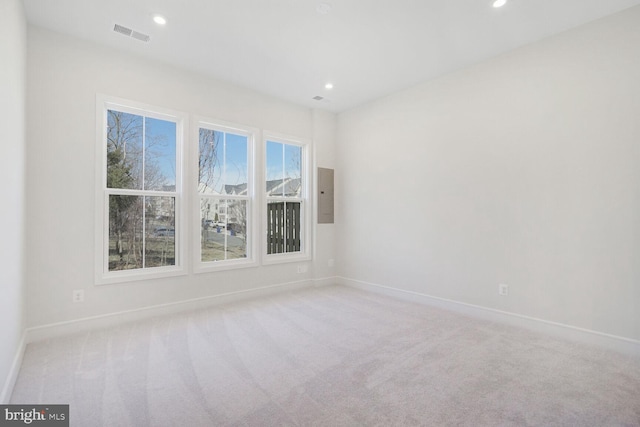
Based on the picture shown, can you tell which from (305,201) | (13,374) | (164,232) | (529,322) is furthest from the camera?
(305,201)

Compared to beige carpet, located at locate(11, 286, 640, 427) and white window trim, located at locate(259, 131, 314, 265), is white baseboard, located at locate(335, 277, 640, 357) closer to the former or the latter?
beige carpet, located at locate(11, 286, 640, 427)

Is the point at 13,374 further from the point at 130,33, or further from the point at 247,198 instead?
the point at 130,33

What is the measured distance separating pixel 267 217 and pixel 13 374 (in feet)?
9.98

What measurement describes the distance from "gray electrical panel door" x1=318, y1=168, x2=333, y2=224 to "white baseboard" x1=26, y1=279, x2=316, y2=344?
126cm

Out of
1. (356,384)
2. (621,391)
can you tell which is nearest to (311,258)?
(356,384)

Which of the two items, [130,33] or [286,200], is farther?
[286,200]

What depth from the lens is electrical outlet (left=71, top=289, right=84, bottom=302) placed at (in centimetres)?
312

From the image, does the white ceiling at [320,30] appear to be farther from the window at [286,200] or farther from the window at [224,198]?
the window at [286,200]

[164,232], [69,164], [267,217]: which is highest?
[69,164]

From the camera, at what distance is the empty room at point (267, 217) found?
209 centimetres

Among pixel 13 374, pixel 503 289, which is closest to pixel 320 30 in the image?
pixel 503 289

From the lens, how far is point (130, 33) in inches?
122

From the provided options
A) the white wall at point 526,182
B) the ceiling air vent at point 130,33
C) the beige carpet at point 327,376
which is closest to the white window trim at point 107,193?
the beige carpet at point 327,376

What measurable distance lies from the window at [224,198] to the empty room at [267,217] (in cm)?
3
